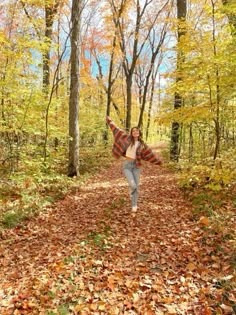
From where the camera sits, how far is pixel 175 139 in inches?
568

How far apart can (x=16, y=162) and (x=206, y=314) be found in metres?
8.01

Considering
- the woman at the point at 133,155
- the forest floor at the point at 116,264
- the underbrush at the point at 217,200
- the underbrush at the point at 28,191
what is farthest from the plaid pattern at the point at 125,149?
the underbrush at the point at 28,191

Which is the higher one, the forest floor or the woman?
the woman

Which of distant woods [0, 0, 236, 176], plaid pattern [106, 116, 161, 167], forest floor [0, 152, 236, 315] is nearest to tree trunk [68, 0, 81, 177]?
distant woods [0, 0, 236, 176]

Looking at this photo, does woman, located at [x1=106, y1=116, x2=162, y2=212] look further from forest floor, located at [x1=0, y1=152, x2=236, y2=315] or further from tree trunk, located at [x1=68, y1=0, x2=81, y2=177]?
tree trunk, located at [x1=68, y1=0, x2=81, y2=177]

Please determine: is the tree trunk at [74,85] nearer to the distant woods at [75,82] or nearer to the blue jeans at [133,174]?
the distant woods at [75,82]

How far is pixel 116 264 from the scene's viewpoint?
4938 mm

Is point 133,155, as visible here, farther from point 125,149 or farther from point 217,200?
point 217,200

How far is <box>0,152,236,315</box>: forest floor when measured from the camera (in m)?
3.98

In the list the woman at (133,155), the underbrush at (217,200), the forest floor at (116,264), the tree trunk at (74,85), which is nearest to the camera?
the forest floor at (116,264)

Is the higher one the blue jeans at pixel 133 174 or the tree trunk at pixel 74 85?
the tree trunk at pixel 74 85

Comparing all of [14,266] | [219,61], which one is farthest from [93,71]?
[14,266]

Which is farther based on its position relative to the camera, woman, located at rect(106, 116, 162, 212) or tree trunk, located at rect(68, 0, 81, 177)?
tree trunk, located at rect(68, 0, 81, 177)

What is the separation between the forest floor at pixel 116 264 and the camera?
13.1ft
